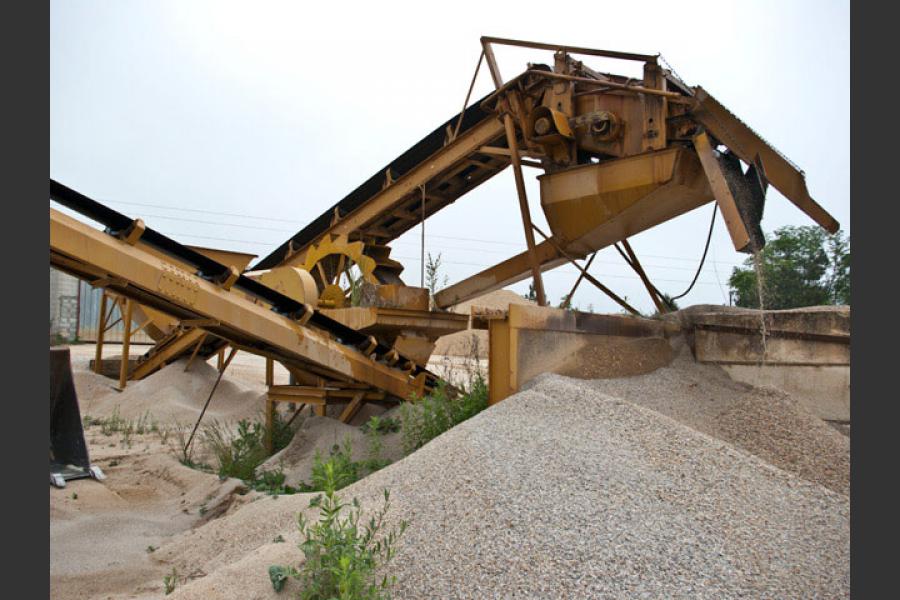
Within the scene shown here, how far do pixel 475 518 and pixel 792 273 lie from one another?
63.3 ft

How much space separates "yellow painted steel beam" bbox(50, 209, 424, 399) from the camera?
4.71 m

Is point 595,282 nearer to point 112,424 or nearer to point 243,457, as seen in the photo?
point 243,457

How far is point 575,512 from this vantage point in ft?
10.2

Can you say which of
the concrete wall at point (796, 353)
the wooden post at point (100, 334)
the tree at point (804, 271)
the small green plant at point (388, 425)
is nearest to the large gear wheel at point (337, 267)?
the small green plant at point (388, 425)

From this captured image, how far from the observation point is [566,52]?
639 cm

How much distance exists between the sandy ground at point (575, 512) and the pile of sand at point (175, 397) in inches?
204

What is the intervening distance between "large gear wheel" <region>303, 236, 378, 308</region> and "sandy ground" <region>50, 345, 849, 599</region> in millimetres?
2755

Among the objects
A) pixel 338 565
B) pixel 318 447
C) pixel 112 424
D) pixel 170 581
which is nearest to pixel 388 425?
pixel 318 447

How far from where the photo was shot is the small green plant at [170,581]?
3.61 m

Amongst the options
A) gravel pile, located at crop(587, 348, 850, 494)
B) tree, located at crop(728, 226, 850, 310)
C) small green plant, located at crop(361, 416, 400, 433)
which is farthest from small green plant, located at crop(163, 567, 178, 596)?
tree, located at crop(728, 226, 850, 310)

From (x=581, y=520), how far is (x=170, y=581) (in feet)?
7.68

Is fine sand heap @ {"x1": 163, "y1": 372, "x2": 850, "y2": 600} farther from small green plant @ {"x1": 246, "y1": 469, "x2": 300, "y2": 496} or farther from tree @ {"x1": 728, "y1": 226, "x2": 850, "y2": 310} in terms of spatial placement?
tree @ {"x1": 728, "y1": 226, "x2": 850, "y2": 310}

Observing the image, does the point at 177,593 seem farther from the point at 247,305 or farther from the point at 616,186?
the point at 616,186

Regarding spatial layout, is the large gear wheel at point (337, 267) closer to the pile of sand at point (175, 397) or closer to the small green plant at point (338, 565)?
the pile of sand at point (175, 397)
